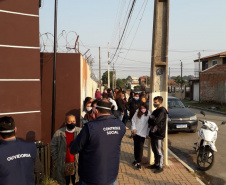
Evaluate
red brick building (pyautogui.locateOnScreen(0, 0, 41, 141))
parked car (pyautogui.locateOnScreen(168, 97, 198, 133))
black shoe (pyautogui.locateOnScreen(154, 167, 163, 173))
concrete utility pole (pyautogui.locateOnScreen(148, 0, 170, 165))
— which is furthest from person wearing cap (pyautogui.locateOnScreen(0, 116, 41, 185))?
parked car (pyautogui.locateOnScreen(168, 97, 198, 133))

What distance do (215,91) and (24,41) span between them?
25.6 meters

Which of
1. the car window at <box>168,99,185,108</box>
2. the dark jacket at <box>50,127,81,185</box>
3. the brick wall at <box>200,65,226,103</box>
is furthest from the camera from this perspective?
the brick wall at <box>200,65,226,103</box>

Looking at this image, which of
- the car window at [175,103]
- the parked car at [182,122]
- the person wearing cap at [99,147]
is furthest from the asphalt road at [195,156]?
the person wearing cap at [99,147]

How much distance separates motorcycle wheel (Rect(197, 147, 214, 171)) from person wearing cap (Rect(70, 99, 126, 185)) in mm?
3906

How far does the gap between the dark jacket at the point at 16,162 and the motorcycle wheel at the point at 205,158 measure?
467cm

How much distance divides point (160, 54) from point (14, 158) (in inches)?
176

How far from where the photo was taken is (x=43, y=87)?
6.31 meters

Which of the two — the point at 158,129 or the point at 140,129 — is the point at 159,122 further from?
the point at 140,129

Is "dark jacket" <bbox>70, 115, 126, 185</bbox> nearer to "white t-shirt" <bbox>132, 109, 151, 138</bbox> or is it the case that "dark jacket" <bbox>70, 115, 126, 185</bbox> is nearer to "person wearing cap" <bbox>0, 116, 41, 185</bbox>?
"person wearing cap" <bbox>0, 116, 41, 185</bbox>

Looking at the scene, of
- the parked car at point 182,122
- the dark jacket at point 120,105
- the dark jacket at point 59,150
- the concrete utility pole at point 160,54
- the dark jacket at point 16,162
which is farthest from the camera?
the parked car at point 182,122

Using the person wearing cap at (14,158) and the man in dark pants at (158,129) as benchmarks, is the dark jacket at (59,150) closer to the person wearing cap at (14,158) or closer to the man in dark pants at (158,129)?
the person wearing cap at (14,158)

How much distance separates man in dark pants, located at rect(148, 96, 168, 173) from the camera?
17.8 feet

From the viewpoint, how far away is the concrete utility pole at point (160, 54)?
5.88 m

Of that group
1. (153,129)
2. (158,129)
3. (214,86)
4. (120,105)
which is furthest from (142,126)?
(214,86)
